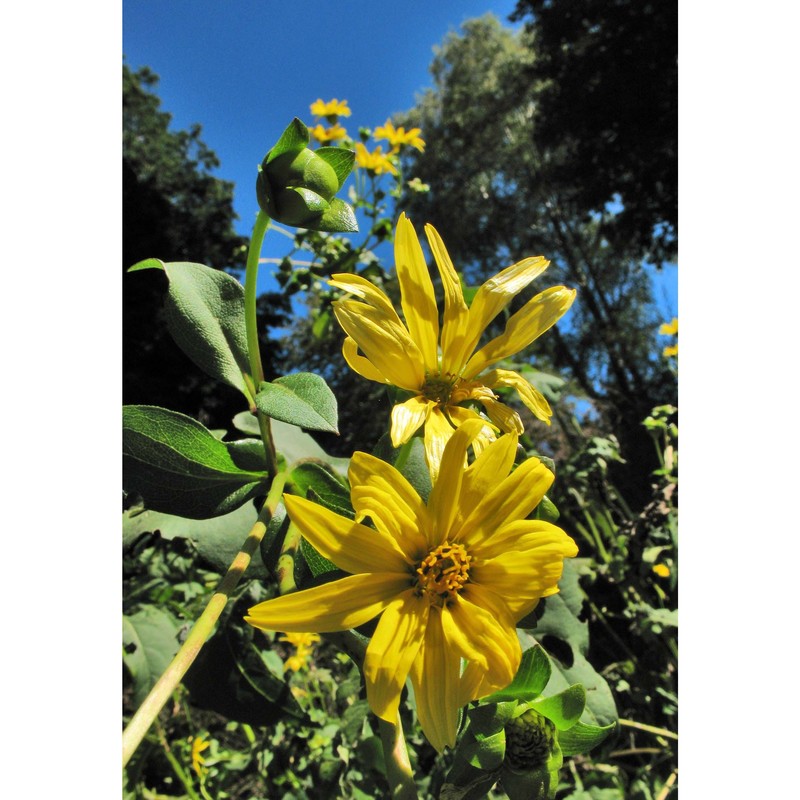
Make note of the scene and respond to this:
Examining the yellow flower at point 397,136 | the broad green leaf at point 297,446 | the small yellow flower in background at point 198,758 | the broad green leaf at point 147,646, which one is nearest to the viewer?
the broad green leaf at point 297,446

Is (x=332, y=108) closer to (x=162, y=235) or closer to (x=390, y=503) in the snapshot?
(x=390, y=503)

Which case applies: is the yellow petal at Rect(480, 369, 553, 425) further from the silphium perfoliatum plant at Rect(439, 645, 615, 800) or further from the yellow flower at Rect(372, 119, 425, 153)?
the yellow flower at Rect(372, 119, 425, 153)

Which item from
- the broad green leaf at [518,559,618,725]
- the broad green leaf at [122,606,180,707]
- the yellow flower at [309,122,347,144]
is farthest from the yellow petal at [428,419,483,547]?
the yellow flower at [309,122,347,144]

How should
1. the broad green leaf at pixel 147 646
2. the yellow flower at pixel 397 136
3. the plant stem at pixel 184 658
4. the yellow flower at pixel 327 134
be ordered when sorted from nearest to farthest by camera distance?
1. the plant stem at pixel 184 658
2. the broad green leaf at pixel 147 646
3. the yellow flower at pixel 327 134
4. the yellow flower at pixel 397 136

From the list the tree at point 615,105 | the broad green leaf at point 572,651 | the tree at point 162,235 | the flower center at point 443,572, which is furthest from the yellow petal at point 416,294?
the tree at point 615,105

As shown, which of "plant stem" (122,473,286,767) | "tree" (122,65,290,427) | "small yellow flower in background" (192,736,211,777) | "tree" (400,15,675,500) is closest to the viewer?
"plant stem" (122,473,286,767)

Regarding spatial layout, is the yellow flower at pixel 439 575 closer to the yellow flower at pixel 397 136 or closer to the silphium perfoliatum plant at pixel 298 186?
the silphium perfoliatum plant at pixel 298 186

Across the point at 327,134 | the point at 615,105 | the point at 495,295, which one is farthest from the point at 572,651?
the point at 615,105
